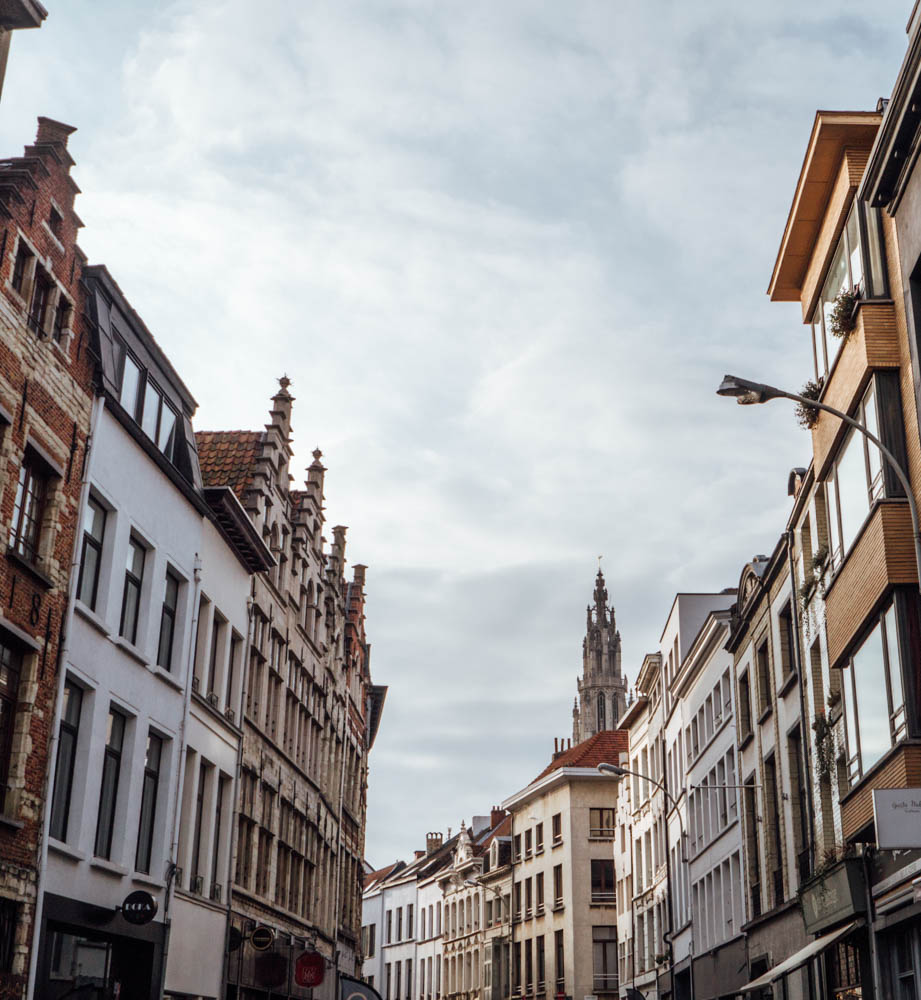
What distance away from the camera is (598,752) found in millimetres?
81125

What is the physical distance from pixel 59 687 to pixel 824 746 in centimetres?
1453

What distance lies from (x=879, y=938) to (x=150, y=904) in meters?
12.1

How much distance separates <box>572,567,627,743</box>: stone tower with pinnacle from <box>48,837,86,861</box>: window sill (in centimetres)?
13054

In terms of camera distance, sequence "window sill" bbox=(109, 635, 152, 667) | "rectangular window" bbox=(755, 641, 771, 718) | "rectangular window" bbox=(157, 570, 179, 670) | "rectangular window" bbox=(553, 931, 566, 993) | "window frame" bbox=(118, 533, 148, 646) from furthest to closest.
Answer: "rectangular window" bbox=(553, 931, 566, 993)
"rectangular window" bbox=(755, 641, 771, 718)
"rectangular window" bbox=(157, 570, 179, 670)
"window frame" bbox=(118, 533, 148, 646)
"window sill" bbox=(109, 635, 152, 667)

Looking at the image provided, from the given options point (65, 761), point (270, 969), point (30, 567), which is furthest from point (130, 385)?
point (270, 969)

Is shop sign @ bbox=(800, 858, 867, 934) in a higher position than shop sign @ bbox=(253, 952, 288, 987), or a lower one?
higher

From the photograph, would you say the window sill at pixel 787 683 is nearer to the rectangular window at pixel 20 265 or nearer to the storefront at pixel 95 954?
the storefront at pixel 95 954

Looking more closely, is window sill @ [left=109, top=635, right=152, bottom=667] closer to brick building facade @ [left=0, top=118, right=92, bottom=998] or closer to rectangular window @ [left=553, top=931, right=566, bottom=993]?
brick building facade @ [left=0, top=118, right=92, bottom=998]

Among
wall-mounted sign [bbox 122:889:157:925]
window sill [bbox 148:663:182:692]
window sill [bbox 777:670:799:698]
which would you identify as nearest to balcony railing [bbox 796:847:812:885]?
window sill [bbox 777:670:799:698]

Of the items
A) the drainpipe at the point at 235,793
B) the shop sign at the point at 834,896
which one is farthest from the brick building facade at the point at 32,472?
the shop sign at the point at 834,896

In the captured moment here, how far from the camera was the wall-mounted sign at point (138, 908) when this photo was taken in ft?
73.9

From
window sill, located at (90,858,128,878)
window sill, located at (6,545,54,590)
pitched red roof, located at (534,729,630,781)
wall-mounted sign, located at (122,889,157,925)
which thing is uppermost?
pitched red roof, located at (534,729,630,781)

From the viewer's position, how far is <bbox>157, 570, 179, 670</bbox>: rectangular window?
87.8 ft

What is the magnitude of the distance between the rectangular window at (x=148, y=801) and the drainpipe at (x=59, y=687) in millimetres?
4890
